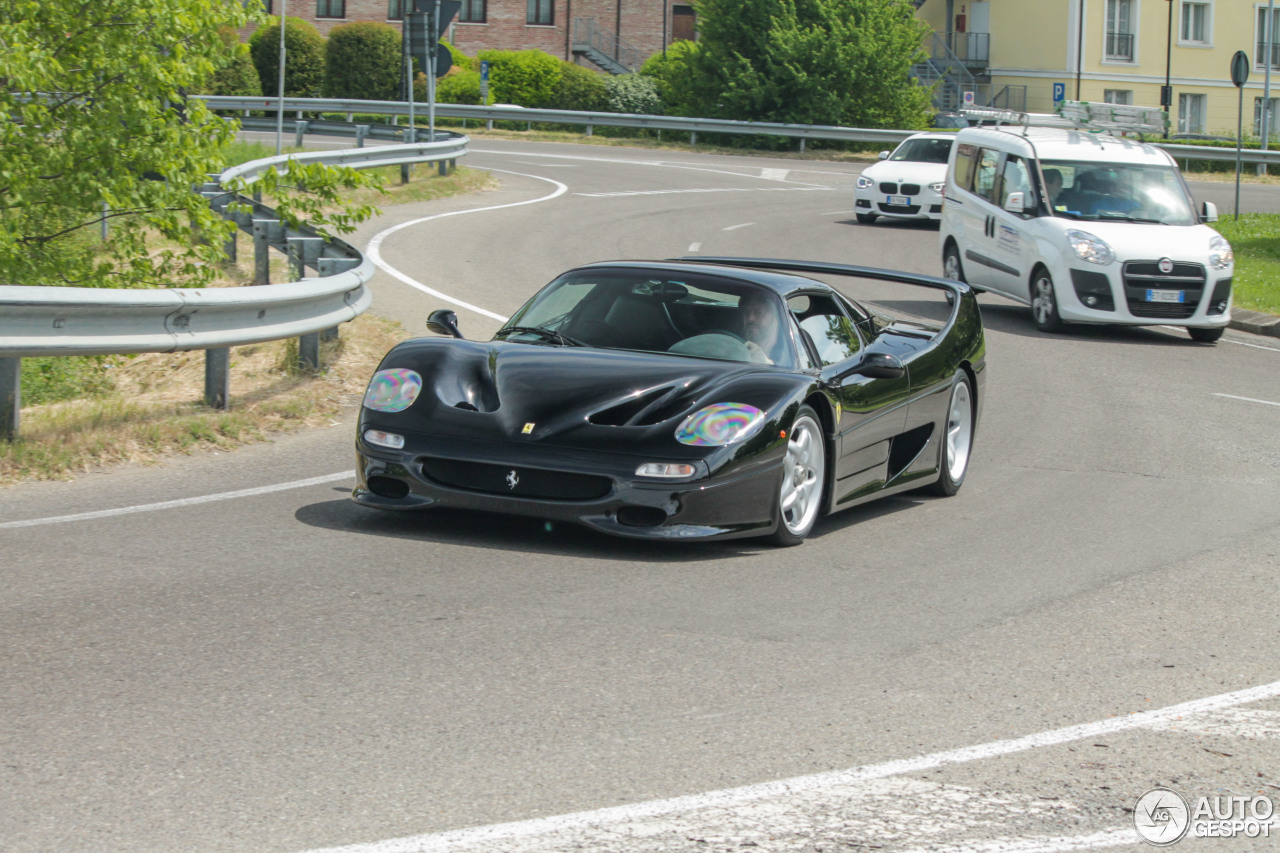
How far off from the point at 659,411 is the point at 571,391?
0.39 metres

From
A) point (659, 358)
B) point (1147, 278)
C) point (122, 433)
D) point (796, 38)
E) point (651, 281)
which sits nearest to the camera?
point (659, 358)

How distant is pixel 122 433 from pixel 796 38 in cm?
4108

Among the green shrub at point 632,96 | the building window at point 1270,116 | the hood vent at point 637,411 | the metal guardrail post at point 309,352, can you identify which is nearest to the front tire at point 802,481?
the hood vent at point 637,411

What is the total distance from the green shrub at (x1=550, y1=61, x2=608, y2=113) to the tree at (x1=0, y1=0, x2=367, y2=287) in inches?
1671

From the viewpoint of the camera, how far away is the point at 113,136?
11.6 metres

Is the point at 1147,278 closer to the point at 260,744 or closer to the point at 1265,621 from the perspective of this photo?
the point at 1265,621

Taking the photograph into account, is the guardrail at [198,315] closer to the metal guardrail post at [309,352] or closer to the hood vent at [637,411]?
the metal guardrail post at [309,352]

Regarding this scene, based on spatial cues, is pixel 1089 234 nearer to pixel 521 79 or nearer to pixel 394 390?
pixel 394 390

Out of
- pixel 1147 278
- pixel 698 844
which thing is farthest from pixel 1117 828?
pixel 1147 278

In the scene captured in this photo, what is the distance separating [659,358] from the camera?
7.33 m

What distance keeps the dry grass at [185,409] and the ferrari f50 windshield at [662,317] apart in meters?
2.14

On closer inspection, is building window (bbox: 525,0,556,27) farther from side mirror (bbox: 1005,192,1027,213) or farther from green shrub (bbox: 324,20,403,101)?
side mirror (bbox: 1005,192,1027,213)

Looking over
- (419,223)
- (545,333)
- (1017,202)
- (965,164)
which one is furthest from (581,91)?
(545,333)

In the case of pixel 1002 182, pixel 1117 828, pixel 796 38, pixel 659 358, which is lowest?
pixel 1117 828
